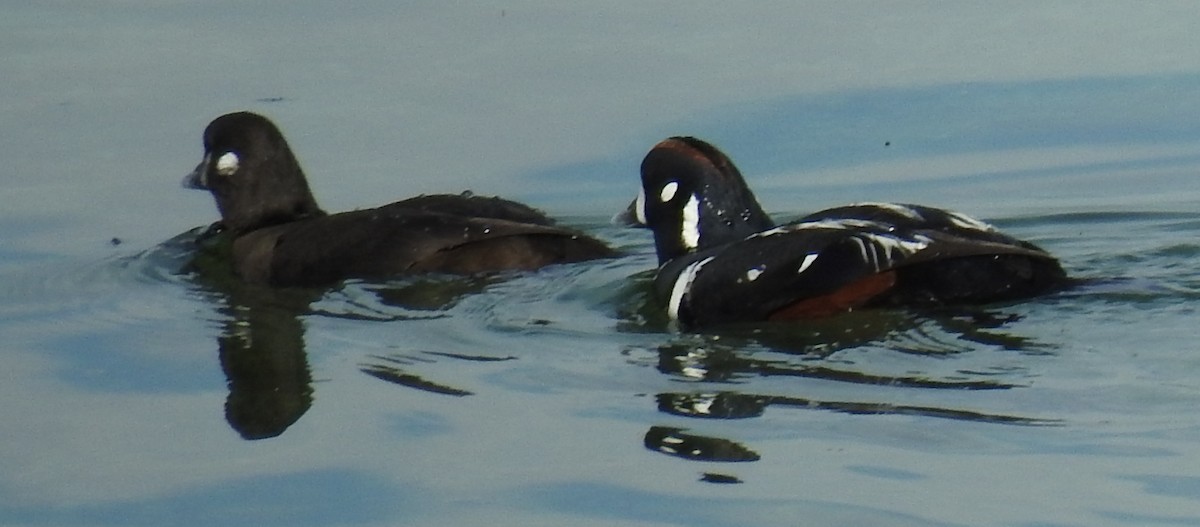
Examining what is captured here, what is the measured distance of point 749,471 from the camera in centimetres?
678

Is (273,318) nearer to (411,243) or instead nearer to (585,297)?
(411,243)

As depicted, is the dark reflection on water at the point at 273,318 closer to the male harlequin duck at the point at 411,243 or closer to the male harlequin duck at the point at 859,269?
the male harlequin duck at the point at 411,243

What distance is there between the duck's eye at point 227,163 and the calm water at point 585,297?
20.2 inches

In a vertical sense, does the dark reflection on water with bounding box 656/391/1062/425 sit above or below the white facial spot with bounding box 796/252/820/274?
below

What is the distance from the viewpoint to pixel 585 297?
31.4 feet

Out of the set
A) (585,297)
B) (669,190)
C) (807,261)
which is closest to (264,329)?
(585,297)

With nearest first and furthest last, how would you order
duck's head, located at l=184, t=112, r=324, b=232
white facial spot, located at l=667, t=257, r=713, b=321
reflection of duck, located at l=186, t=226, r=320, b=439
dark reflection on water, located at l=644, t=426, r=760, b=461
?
dark reflection on water, located at l=644, t=426, r=760, b=461 → reflection of duck, located at l=186, t=226, r=320, b=439 → white facial spot, located at l=667, t=257, r=713, b=321 → duck's head, located at l=184, t=112, r=324, b=232

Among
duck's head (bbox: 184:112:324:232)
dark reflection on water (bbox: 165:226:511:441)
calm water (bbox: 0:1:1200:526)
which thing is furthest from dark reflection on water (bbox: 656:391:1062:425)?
duck's head (bbox: 184:112:324:232)

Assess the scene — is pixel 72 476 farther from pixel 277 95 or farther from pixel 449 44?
pixel 449 44

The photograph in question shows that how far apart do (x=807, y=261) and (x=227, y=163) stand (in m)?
3.58

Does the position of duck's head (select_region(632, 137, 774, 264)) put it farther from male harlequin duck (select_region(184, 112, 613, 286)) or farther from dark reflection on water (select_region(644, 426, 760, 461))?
Result: dark reflection on water (select_region(644, 426, 760, 461))

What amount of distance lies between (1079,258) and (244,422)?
4.13 metres

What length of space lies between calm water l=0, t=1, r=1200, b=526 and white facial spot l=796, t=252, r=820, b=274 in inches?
11.1

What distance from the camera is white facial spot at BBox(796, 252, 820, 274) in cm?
876
